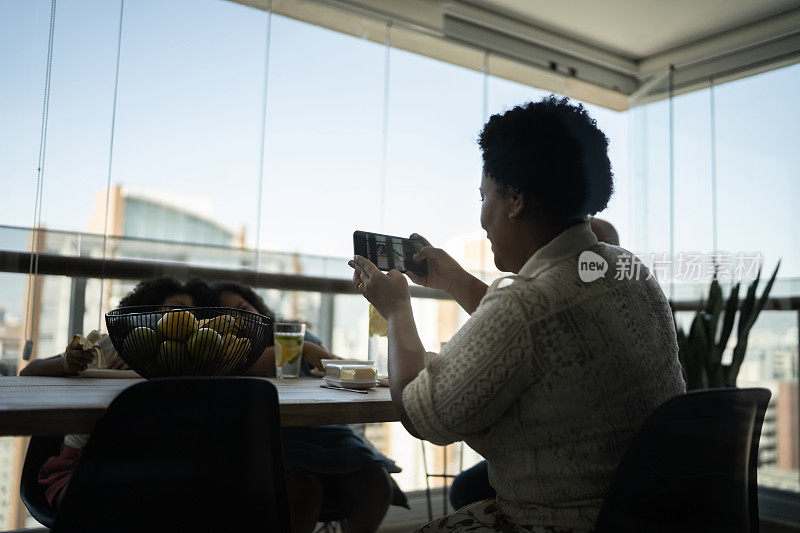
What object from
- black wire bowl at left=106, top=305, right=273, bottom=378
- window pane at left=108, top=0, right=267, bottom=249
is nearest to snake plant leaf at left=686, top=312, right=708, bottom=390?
window pane at left=108, top=0, right=267, bottom=249

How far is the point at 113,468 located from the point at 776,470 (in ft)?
10.9

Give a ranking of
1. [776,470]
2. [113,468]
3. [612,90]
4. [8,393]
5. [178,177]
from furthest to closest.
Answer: [612,90] → [776,470] → [178,177] → [8,393] → [113,468]

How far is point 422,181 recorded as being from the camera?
340 cm

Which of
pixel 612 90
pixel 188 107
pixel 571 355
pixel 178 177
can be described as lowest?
pixel 571 355

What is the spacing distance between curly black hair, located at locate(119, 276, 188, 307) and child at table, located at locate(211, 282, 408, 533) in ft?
1.90

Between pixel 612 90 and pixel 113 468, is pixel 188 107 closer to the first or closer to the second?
pixel 113 468

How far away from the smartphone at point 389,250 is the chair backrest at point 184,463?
1.71 ft

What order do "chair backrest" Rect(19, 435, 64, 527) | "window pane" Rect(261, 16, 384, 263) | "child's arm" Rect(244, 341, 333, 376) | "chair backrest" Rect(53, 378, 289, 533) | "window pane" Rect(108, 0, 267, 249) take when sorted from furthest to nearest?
"window pane" Rect(261, 16, 384, 263) < "window pane" Rect(108, 0, 267, 249) < "child's arm" Rect(244, 341, 333, 376) < "chair backrest" Rect(19, 435, 64, 527) < "chair backrest" Rect(53, 378, 289, 533)

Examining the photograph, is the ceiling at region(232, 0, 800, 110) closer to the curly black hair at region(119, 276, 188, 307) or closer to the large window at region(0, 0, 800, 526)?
the large window at region(0, 0, 800, 526)

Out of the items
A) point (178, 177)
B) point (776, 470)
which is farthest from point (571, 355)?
point (776, 470)

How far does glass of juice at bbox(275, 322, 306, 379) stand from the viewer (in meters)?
1.53

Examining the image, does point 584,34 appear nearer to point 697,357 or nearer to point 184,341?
point 697,357

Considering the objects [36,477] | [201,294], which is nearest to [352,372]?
[36,477]

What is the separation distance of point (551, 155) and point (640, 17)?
2.85 meters
